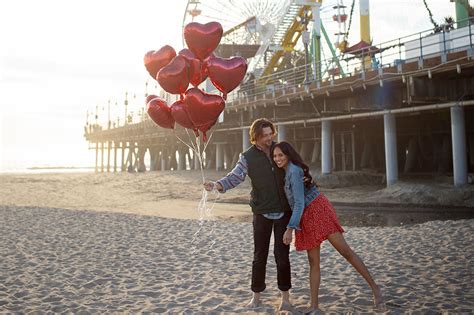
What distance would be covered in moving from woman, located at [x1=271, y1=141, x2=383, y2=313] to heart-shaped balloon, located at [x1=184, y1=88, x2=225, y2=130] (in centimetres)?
231

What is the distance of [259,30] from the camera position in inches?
1539

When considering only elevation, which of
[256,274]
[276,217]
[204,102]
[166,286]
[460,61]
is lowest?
[166,286]

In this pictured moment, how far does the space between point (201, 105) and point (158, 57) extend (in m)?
1.27

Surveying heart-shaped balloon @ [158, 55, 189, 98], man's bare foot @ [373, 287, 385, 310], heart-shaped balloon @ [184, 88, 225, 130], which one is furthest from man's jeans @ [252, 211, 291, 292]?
heart-shaped balloon @ [158, 55, 189, 98]

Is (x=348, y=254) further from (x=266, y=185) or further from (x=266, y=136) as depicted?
(x=266, y=136)

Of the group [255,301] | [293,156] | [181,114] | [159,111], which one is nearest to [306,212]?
[293,156]

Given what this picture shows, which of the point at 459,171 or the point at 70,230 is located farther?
the point at 459,171

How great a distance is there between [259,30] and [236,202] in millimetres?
26303

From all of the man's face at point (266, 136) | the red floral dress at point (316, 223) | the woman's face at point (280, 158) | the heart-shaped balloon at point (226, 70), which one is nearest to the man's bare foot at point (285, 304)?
the red floral dress at point (316, 223)

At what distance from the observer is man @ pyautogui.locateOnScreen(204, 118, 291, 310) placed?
3.98 metres

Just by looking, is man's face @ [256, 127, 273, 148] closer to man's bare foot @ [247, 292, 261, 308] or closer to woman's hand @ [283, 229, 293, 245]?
woman's hand @ [283, 229, 293, 245]

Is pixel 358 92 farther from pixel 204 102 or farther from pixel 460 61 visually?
pixel 204 102

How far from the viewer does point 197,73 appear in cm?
618

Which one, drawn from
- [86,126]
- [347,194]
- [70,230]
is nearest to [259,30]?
[347,194]
